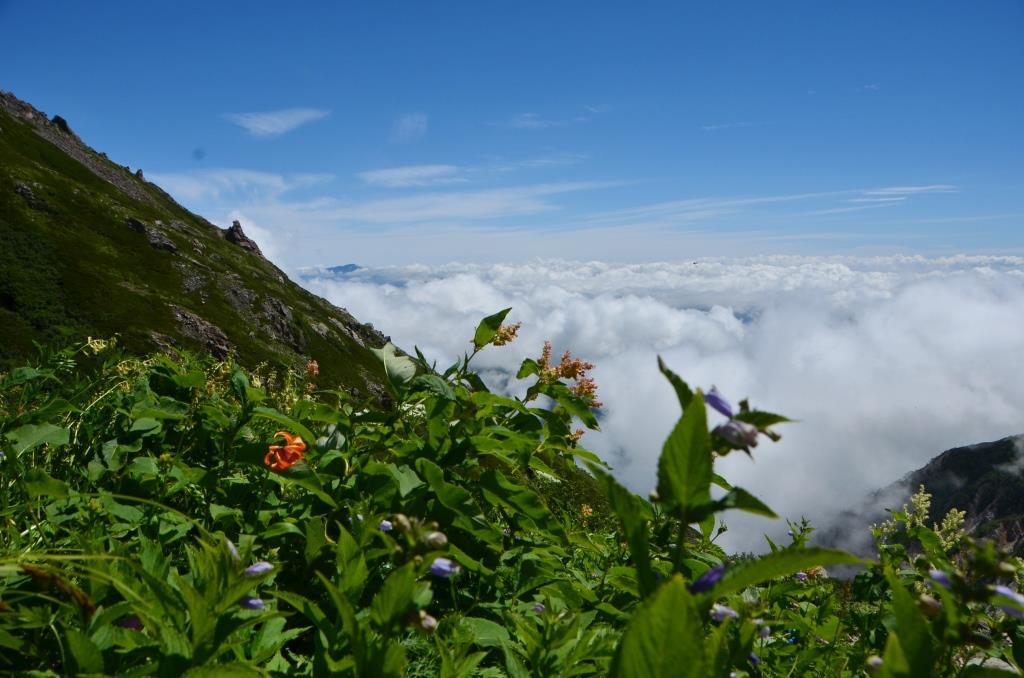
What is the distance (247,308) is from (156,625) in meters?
96.0

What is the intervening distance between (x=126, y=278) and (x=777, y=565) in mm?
89115

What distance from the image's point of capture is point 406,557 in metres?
1.63

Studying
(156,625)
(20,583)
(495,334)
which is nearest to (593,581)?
(495,334)

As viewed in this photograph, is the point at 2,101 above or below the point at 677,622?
above

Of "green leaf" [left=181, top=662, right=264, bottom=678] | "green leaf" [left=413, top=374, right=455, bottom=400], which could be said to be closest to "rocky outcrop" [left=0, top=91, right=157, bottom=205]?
"green leaf" [left=413, top=374, right=455, bottom=400]

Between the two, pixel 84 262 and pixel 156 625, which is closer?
pixel 156 625

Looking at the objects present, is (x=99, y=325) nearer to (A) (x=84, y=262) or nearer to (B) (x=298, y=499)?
Answer: (A) (x=84, y=262)

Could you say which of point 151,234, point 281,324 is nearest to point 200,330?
point 281,324

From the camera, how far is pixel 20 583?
2.36 meters

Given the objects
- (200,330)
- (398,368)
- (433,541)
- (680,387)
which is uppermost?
(680,387)

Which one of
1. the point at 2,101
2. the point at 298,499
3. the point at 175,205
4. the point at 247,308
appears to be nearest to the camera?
the point at 298,499

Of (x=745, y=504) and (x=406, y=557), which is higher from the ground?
(x=745, y=504)

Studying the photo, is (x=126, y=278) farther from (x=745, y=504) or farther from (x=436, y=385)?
(x=745, y=504)

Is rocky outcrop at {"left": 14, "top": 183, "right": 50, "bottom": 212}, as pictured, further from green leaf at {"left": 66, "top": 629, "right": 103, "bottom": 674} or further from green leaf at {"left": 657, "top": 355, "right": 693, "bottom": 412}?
green leaf at {"left": 657, "top": 355, "right": 693, "bottom": 412}
